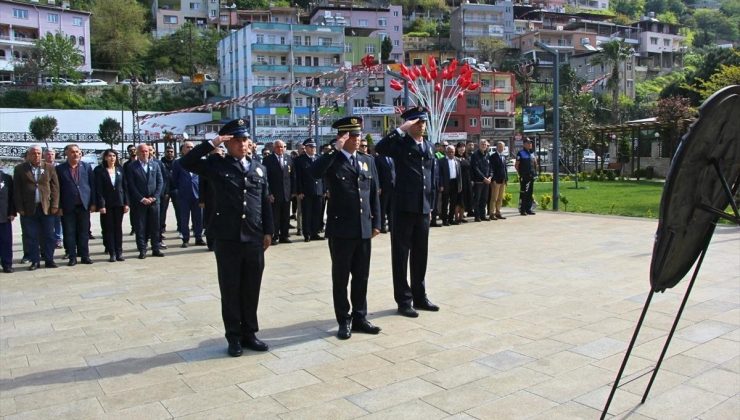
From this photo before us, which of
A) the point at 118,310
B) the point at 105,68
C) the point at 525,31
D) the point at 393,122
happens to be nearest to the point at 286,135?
the point at 393,122

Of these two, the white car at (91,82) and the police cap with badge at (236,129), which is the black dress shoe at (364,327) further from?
the white car at (91,82)

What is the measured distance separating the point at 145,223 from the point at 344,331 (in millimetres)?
6697

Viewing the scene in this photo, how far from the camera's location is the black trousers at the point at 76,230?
1041 centimetres

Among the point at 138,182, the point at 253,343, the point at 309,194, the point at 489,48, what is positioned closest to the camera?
the point at 253,343

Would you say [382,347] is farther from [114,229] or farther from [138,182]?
[138,182]

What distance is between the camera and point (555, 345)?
549cm

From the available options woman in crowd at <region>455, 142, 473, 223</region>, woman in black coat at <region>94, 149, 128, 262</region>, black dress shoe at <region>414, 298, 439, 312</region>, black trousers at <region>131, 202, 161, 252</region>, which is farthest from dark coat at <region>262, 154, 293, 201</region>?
black dress shoe at <region>414, 298, 439, 312</region>

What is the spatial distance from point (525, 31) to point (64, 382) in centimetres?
12028

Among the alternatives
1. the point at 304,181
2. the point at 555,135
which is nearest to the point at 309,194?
the point at 304,181

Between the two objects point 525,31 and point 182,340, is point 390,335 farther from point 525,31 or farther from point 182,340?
point 525,31

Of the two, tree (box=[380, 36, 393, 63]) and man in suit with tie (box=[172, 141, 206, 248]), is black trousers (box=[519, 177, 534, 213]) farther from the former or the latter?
tree (box=[380, 36, 393, 63])

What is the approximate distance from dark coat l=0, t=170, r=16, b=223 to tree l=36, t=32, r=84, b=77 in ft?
225

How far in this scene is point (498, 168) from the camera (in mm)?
16266

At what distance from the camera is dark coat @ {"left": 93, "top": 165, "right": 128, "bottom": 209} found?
10.7 meters
